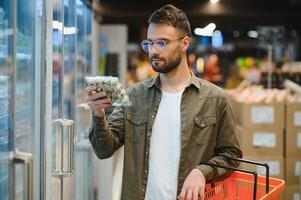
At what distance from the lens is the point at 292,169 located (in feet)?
15.8

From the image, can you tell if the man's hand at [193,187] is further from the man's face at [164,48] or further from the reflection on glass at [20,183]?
the reflection on glass at [20,183]

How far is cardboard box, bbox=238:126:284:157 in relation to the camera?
15.5 ft

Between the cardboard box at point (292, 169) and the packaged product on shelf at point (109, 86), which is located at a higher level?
the packaged product on shelf at point (109, 86)

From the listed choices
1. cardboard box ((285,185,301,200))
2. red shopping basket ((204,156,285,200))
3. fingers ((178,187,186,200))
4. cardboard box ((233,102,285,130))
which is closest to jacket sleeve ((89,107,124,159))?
fingers ((178,187,186,200))

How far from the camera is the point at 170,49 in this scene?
90.0 inches

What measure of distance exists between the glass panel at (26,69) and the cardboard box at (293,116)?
2.96m

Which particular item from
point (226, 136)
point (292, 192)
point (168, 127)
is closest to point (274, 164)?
point (292, 192)

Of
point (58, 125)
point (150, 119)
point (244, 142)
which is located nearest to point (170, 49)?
point (150, 119)

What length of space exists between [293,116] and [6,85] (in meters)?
3.32

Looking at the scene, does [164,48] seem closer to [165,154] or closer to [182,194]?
[165,154]

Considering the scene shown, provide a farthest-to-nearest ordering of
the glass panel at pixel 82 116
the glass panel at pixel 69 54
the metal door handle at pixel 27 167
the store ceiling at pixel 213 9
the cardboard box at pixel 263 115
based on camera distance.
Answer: the store ceiling at pixel 213 9, the cardboard box at pixel 263 115, the glass panel at pixel 82 116, the glass panel at pixel 69 54, the metal door handle at pixel 27 167

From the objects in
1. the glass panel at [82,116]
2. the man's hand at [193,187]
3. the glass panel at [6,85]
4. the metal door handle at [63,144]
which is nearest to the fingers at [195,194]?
the man's hand at [193,187]

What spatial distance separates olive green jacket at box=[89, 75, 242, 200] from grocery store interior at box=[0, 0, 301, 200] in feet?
1.30

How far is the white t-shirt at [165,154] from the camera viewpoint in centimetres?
234
